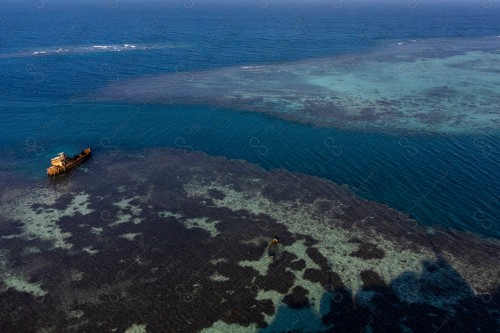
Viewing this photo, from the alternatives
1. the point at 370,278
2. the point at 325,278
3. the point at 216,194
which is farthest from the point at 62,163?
the point at 370,278

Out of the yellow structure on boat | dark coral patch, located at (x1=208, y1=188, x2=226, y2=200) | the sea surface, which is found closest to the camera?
dark coral patch, located at (x1=208, y1=188, x2=226, y2=200)

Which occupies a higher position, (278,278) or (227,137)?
(227,137)

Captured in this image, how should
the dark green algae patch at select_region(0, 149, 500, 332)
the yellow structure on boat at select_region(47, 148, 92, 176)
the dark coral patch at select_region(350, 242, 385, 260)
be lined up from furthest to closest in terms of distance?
1. the yellow structure on boat at select_region(47, 148, 92, 176)
2. the dark coral patch at select_region(350, 242, 385, 260)
3. the dark green algae patch at select_region(0, 149, 500, 332)

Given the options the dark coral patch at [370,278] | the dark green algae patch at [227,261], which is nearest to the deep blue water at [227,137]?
the dark green algae patch at [227,261]

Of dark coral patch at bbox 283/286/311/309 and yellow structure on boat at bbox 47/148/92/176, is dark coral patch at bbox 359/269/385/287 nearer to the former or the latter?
dark coral patch at bbox 283/286/311/309

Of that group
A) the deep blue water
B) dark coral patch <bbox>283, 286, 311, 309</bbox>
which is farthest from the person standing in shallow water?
the deep blue water

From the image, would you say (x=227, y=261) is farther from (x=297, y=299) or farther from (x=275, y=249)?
(x=297, y=299)
